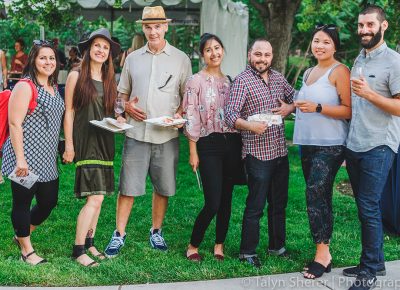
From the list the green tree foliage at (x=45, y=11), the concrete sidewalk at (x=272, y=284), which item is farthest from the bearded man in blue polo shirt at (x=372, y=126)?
the green tree foliage at (x=45, y=11)

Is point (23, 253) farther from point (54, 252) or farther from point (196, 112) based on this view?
point (196, 112)

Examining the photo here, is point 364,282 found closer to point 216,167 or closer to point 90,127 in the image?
point 216,167

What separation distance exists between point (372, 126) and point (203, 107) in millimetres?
1414

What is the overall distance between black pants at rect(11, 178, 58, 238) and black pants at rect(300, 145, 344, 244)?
83.5 inches

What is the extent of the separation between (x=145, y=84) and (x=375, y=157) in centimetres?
207

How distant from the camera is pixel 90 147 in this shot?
513cm

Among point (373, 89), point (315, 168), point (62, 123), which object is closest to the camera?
point (373, 89)

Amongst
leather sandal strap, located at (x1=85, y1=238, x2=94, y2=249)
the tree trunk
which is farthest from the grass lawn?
the tree trunk

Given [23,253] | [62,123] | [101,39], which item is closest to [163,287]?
[23,253]

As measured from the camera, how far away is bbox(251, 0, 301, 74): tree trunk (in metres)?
11.8

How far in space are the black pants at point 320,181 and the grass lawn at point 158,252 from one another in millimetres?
435

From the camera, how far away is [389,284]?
473cm

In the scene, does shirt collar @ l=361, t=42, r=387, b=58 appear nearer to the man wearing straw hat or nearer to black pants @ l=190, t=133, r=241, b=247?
black pants @ l=190, t=133, r=241, b=247

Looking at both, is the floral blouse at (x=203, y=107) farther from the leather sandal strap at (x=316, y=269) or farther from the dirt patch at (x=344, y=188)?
the dirt patch at (x=344, y=188)
